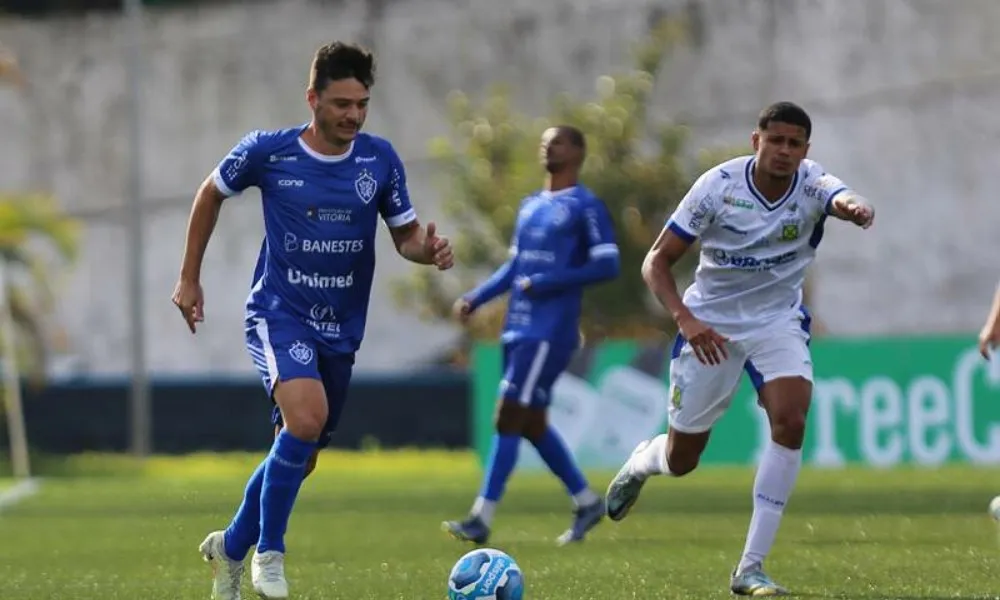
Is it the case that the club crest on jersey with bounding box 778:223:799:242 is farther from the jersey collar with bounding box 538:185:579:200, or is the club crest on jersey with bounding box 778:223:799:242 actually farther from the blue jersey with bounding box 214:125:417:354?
the jersey collar with bounding box 538:185:579:200

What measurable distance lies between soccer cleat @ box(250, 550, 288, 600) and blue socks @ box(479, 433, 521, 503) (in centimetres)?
408

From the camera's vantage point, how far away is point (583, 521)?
12.3m

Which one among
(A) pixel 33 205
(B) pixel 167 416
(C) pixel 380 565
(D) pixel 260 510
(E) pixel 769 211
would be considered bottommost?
(B) pixel 167 416

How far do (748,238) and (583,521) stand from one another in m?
3.50

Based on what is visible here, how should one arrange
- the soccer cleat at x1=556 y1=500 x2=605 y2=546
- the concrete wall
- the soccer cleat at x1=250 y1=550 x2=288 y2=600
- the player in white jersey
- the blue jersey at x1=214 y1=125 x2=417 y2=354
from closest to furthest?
the soccer cleat at x1=250 y1=550 x2=288 y2=600 → the blue jersey at x1=214 y1=125 x2=417 y2=354 → the player in white jersey → the soccer cleat at x1=556 y1=500 x2=605 y2=546 → the concrete wall

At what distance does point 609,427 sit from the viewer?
22.4 meters

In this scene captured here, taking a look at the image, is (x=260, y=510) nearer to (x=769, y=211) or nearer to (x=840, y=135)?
(x=769, y=211)

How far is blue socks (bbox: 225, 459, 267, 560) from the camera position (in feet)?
27.8

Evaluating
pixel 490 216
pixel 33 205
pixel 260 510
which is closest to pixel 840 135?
pixel 490 216

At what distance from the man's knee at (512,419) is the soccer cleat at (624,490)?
2401 millimetres

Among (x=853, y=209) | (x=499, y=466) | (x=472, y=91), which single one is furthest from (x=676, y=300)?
(x=472, y=91)

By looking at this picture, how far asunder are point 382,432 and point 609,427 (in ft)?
21.7

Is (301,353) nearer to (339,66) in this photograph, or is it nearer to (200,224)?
(200,224)

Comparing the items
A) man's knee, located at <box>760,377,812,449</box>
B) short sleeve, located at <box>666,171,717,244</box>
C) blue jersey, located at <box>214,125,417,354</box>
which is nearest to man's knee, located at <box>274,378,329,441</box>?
blue jersey, located at <box>214,125,417,354</box>
